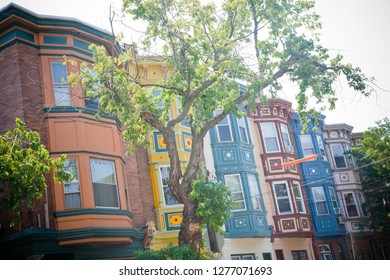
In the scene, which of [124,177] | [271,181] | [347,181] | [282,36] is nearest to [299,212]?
[271,181]

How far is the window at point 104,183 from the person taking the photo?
7.86 meters

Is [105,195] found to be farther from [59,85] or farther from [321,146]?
[321,146]

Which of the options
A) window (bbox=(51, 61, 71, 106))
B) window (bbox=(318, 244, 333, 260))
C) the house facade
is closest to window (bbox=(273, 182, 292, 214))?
the house facade

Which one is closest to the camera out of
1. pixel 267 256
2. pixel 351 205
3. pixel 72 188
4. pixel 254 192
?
pixel 72 188

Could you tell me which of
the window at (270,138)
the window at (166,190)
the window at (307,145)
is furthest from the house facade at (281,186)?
the window at (166,190)

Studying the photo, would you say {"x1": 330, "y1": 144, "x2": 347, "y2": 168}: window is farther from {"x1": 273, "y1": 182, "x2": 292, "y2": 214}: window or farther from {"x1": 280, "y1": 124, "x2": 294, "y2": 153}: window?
{"x1": 273, "y1": 182, "x2": 292, "y2": 214}: window

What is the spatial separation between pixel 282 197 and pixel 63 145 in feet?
20.8

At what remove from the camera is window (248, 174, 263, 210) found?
1118 cm

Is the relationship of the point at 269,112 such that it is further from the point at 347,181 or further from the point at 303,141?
the point at 347,181

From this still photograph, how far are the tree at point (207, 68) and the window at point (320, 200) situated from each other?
637 cm

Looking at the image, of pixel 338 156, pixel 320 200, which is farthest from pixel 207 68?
pixel 338 156

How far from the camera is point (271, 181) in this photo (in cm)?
1207

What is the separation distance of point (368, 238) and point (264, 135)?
14.8 ft

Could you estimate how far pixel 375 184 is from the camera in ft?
43.5
